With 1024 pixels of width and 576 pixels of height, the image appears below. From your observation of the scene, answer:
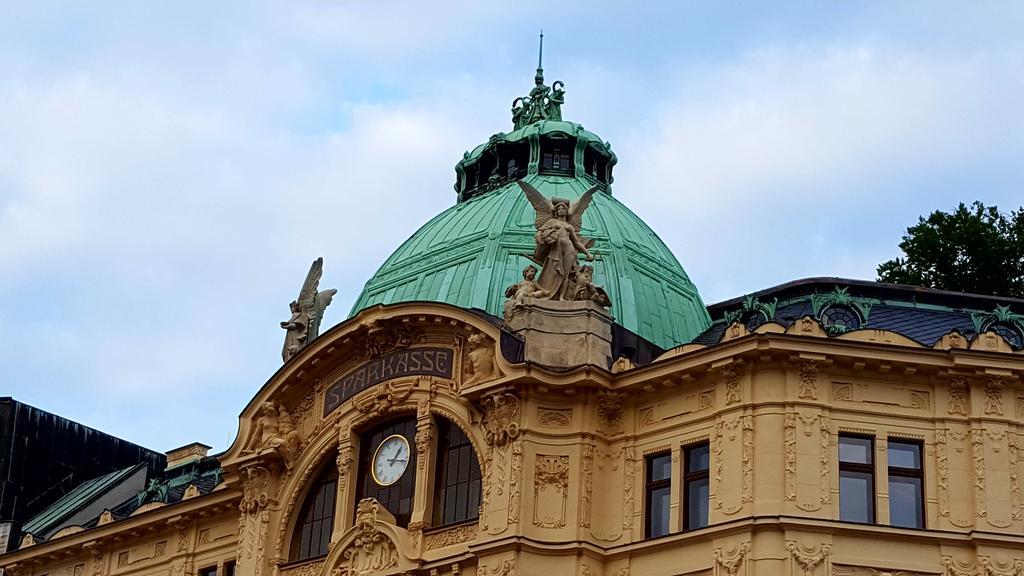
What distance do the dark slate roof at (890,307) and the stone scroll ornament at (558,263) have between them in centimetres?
328

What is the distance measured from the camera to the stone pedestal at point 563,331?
42562mm

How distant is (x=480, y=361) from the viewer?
43.0 m

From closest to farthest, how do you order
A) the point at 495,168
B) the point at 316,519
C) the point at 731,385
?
the point at 731,385
the point at 316,519
the point at 495,168

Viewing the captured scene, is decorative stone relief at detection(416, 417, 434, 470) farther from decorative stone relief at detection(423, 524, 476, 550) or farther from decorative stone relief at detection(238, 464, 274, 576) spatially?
decorative stone relief at detection(238, 464, 274, 576)

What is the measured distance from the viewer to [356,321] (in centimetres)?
4559

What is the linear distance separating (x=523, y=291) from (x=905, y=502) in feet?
34.7

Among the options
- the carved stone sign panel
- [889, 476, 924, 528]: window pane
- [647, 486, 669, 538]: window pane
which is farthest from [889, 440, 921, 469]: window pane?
the carved stone sign panel

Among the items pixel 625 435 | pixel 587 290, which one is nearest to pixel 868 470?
pixel 625 435

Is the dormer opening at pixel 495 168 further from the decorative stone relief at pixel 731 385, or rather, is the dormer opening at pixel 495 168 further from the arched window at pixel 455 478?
the decorative stone relief at pixel 731 385

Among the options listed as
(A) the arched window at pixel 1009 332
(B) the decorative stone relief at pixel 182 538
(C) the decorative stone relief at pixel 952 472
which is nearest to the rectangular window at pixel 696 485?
(C) the decorative stone relief at pixel 952 472

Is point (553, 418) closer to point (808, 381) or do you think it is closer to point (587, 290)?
point (587, 290)

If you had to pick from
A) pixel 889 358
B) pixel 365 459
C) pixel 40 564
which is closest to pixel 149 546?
pixel 40 564

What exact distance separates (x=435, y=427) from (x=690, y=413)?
6.83m

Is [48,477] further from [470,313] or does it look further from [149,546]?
[470,313]
